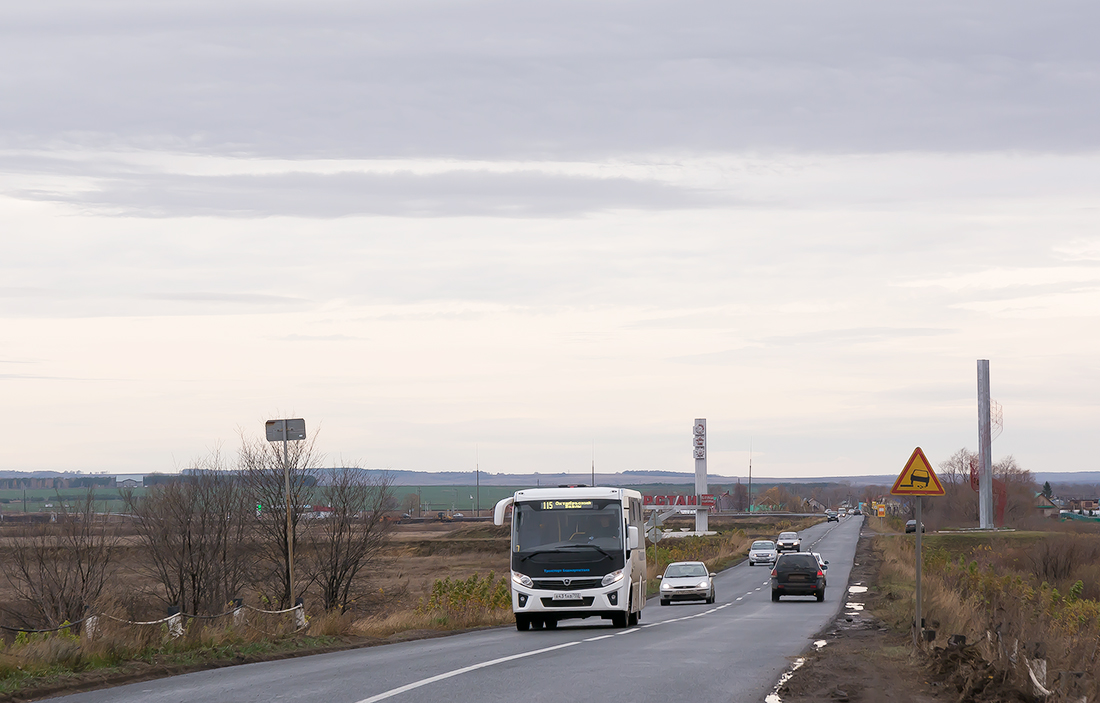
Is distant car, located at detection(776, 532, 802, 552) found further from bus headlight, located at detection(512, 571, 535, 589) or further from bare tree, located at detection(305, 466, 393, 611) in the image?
bus headlight, located at detection(512, 571, 535, 589)

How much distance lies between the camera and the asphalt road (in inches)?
488

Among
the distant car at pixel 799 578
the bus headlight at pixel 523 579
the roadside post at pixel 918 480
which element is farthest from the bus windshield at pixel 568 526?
the distant car at pixel 799 578

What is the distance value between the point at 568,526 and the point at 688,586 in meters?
17.5

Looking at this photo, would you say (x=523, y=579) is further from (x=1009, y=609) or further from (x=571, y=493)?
(x=1009, y=609)

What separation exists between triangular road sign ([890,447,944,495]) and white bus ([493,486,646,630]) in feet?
23.9

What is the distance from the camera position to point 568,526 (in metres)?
24.0

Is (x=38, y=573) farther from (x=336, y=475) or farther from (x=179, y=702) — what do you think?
(x=179, y=702)

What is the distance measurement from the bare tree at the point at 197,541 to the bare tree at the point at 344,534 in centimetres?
339

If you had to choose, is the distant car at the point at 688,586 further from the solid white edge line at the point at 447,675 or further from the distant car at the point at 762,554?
the distant car at the point at 762,554

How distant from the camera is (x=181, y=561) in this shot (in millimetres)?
52438

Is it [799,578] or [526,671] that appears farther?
[799,578]

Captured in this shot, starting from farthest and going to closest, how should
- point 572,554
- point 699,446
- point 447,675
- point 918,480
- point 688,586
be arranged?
1. point 699,446
2. point 688,586
3. point 572,554
4. point 918,480
5. point 447,675

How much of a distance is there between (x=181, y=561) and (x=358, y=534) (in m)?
8.02

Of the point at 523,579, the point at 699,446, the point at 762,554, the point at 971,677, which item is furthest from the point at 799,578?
the point at 699,446
